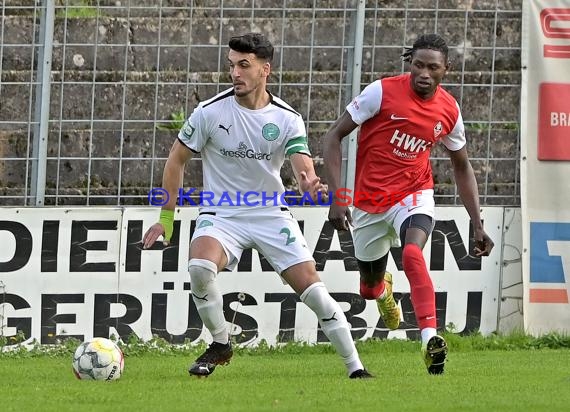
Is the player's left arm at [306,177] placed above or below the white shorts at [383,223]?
above

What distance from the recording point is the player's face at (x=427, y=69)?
33.6 ft

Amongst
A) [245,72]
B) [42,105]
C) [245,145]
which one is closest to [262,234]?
[245,145]

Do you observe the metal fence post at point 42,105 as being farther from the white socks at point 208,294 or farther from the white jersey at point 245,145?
the white socks at point 208,294

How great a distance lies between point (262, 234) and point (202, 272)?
1.62ft

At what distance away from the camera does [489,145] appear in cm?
1348

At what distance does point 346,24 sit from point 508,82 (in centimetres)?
169

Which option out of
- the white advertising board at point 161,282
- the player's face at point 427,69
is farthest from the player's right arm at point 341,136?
the white advertising board at point 161,282

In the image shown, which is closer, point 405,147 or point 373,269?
point 405,147

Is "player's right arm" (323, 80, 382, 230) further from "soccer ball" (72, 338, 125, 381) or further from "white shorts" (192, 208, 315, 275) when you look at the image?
"soccer ball" (72, 338, 125, 381)

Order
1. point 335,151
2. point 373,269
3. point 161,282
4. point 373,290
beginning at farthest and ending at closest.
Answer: point 161,282 < point 373,290 < point 373,269 < point 335,151

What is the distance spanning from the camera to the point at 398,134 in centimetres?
1052

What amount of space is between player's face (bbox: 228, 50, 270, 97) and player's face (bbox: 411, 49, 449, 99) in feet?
4.17

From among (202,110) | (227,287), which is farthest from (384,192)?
(227,287)

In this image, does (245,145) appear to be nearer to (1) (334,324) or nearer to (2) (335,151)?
(2) (335,151)
